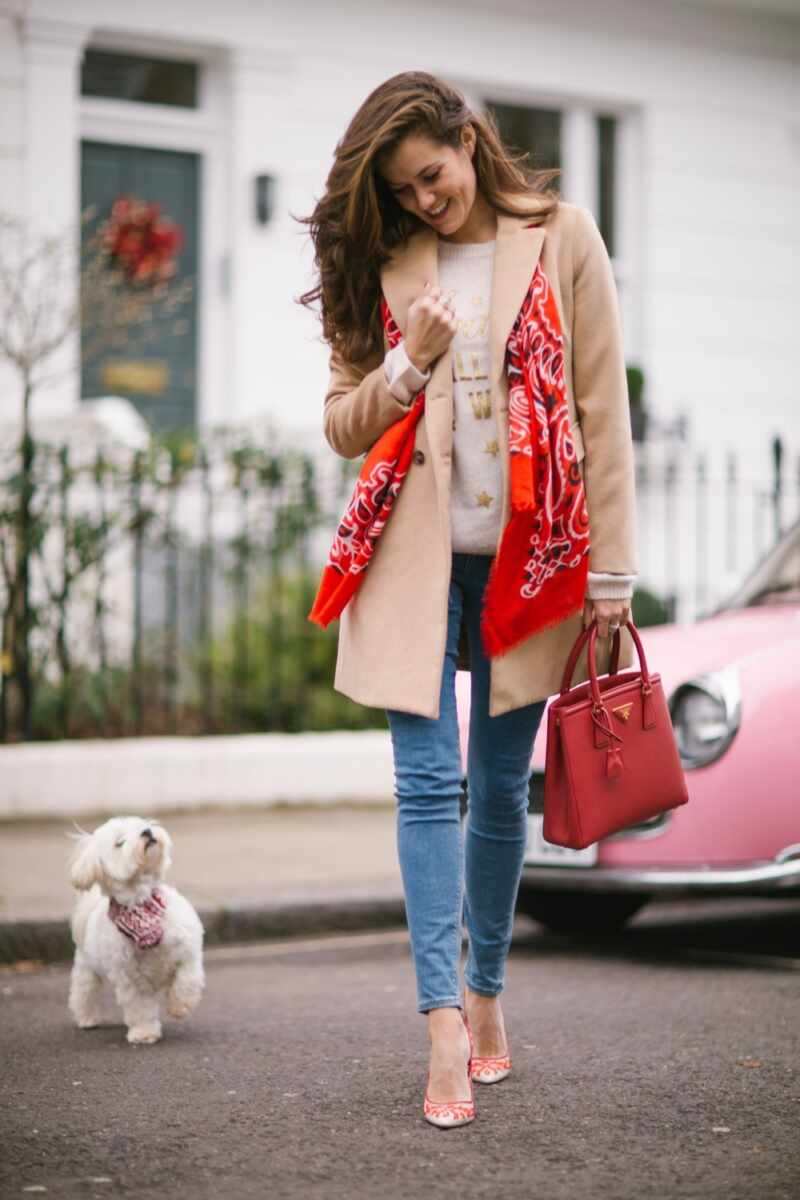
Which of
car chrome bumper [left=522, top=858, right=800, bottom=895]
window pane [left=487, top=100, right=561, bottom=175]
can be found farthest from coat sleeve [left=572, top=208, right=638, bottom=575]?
window pane [left=487, top=100, right=561, bottom=175]

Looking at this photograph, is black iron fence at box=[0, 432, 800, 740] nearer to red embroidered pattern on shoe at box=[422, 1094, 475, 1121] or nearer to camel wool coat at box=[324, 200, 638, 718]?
camel wool coat at box=[324, 200, 638, 718]

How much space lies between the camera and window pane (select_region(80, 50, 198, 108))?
10.8 metres

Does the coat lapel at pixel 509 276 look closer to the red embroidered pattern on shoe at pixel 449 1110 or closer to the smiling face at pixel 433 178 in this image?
the smiling face at pixel 433 178

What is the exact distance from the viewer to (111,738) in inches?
310

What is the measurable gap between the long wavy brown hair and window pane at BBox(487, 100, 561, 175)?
8.86m

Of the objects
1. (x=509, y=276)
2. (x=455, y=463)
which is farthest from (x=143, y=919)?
(x=509, y=276)

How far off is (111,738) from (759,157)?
7095 mm

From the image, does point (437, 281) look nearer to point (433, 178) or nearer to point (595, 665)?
point (433, 178)

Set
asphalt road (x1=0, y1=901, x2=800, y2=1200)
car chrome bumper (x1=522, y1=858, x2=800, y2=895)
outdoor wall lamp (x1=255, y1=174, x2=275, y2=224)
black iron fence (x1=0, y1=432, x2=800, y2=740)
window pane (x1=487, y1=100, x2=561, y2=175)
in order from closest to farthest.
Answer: asphalt road (x1=0, y1=901, x2=800, y2=1200), car chrome bumper (x1=522, y1=858, x2=800, y2=895), black iron fence (x1=0, y1=432, x2=800, y2=740), outdoor wall lamp (x1=255, y1=174, x2=275, y2=224), window pane (x1=487, y1=100, x2=561, y2=175)

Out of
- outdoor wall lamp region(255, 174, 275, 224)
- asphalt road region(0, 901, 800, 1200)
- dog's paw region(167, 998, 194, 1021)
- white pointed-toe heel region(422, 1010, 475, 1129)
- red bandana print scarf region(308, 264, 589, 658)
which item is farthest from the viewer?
outdoor wall lamp region(255, 174, 275, 224)

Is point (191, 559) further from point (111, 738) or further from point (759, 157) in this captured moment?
point (759, 157)

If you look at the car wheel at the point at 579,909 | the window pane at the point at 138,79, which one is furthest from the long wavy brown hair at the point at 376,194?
the window pane at the point at 138,79

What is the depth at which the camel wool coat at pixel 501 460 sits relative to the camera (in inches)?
128

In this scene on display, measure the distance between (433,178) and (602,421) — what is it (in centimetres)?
55
